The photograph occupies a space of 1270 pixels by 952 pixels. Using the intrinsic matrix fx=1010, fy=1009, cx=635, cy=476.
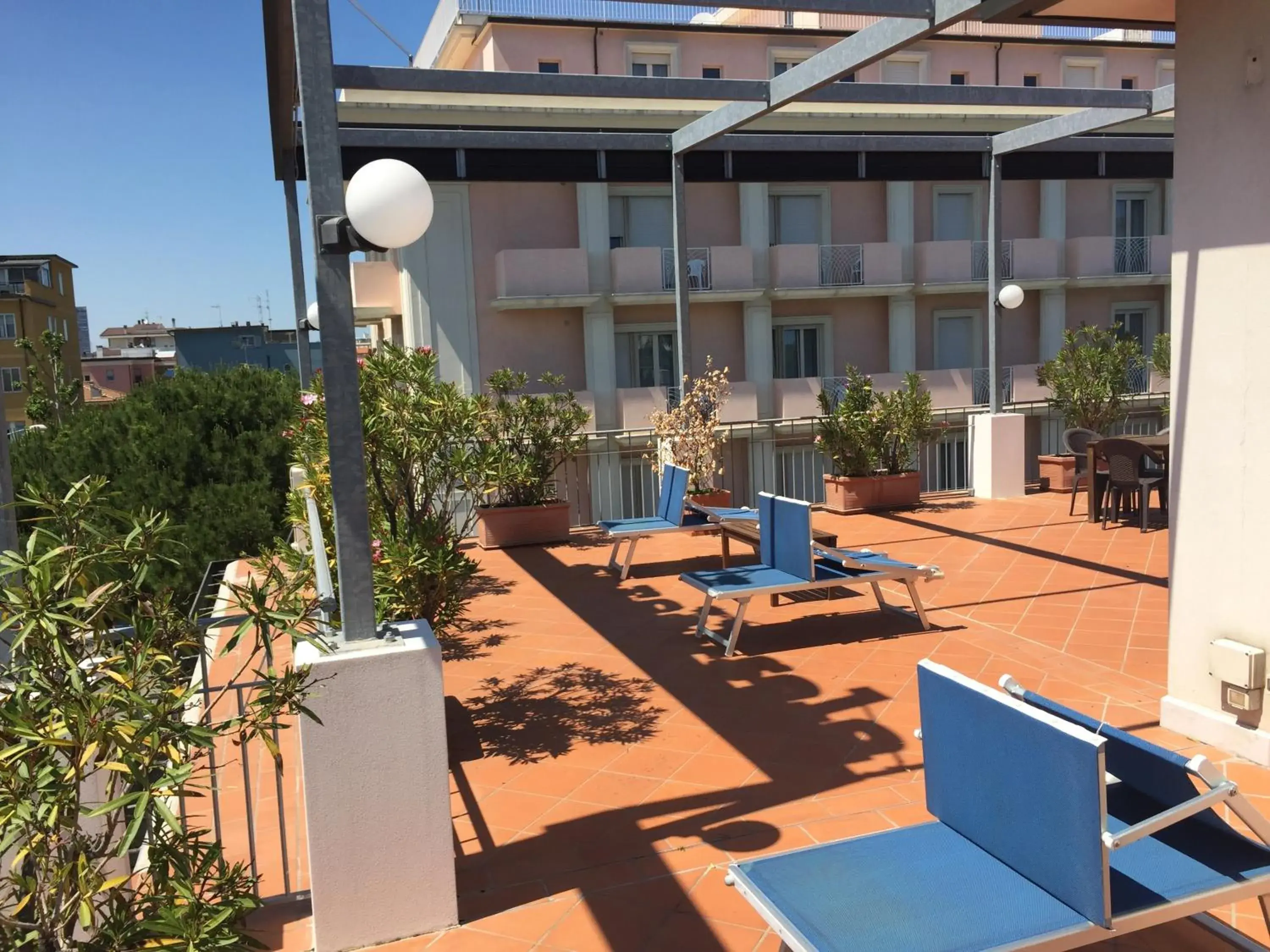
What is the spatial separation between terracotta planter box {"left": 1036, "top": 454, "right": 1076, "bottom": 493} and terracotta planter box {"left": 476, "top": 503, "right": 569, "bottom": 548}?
623cm

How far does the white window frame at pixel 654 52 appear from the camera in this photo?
22.6m

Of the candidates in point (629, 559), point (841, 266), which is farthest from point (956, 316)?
point (629, 559)

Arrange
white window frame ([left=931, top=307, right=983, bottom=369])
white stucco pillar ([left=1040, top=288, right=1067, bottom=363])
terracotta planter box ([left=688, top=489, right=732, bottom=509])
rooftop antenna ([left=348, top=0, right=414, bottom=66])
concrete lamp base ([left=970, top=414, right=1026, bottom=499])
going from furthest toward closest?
white window frame ([left=931, top=307, right=983, bottom=369]) < white stucco pillar ([left=1040, top=288, right=1067, bottom=363]) < concrete lamp base ([left=970, top=414, right=1026, bottom=499]) < terracotta planter box ([left=688, top=489, right=732, bottom=509]) < rooftop antenna ([left=348, top=0, right=414, bottom=66])

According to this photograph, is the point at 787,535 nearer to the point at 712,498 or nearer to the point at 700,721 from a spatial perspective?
the point at 700,721

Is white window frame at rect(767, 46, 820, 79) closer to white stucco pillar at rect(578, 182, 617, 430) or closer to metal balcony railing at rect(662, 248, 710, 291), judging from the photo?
metal balcony railing at rect(662, 248, 710, 291)

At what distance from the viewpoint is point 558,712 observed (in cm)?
514

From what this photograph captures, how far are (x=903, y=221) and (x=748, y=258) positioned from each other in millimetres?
3763

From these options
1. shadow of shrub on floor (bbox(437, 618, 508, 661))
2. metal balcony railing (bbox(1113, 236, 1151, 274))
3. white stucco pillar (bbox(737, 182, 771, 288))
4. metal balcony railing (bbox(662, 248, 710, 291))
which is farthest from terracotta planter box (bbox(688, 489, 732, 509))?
metal balcony railing (bbox(1113, 236, 1151, 274))

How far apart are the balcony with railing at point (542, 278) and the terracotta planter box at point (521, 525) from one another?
1010cm

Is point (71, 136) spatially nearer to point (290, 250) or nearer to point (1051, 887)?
point (290, 250)

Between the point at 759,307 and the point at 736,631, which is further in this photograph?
the point at 759,307

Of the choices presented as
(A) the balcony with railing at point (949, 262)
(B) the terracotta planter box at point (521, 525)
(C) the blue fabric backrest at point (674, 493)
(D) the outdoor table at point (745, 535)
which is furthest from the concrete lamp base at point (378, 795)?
(A) the balcony with railing at point (949, 262)

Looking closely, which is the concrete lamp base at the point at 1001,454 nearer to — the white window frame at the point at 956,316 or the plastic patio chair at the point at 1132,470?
the plastic patio chair at the point at 1132,470

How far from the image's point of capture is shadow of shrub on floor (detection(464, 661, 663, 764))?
15.5 feet
